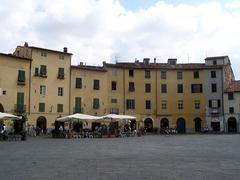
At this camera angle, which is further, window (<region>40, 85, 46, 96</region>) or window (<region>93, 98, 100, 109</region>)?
window (<region>93, 98, 100, 109</region>)

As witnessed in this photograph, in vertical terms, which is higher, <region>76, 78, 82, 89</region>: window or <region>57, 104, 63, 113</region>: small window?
<region>76, 78, 82, 89</region>: window

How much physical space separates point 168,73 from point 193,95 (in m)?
5.75

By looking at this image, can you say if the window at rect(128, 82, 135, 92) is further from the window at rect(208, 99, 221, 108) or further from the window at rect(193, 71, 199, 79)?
the window at rect(208, 99, 221, 108)

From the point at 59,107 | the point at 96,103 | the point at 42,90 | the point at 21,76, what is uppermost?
the point at 21,76

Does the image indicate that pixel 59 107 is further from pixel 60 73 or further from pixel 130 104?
pixel 130 104

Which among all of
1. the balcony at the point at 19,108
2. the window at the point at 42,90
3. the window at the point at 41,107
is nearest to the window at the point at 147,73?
the window at the point at 42,90

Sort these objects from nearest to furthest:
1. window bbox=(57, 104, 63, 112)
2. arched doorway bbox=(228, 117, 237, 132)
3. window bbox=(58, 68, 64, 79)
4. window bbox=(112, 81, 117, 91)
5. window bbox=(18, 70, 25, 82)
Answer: window bbox=(18, 70, 25, 82) → window bbox=(57, 104, 63, 112) → window bbox=(58, 68, 64, 79) → window bbox=(112, 81, 117, 91) → arched doorway bbox=(228, 117, 237, 132)

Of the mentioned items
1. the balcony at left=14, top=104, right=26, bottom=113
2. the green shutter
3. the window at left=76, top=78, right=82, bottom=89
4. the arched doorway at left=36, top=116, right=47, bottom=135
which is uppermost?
the window at left=76, top=78, right=82, bottom=89

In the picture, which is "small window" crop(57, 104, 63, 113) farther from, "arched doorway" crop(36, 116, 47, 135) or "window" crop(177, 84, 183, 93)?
"window" crop(177, 84, 183, 93)

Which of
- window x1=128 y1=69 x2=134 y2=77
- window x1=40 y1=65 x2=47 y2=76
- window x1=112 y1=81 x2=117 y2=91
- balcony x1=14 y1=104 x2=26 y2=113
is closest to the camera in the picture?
balcony x1=14 y1=104 x2=26 y2=113

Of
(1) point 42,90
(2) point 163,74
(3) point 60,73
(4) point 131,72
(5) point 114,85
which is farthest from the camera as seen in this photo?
(2) point 163,74

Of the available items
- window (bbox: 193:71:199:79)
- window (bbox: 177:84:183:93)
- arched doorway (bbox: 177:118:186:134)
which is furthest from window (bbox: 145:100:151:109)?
window (bbox: 193:71:199:79)

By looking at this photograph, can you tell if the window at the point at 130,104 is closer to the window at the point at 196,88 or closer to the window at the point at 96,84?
the window at the point at 96,84

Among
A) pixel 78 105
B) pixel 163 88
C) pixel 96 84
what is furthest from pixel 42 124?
pixel 163 88
